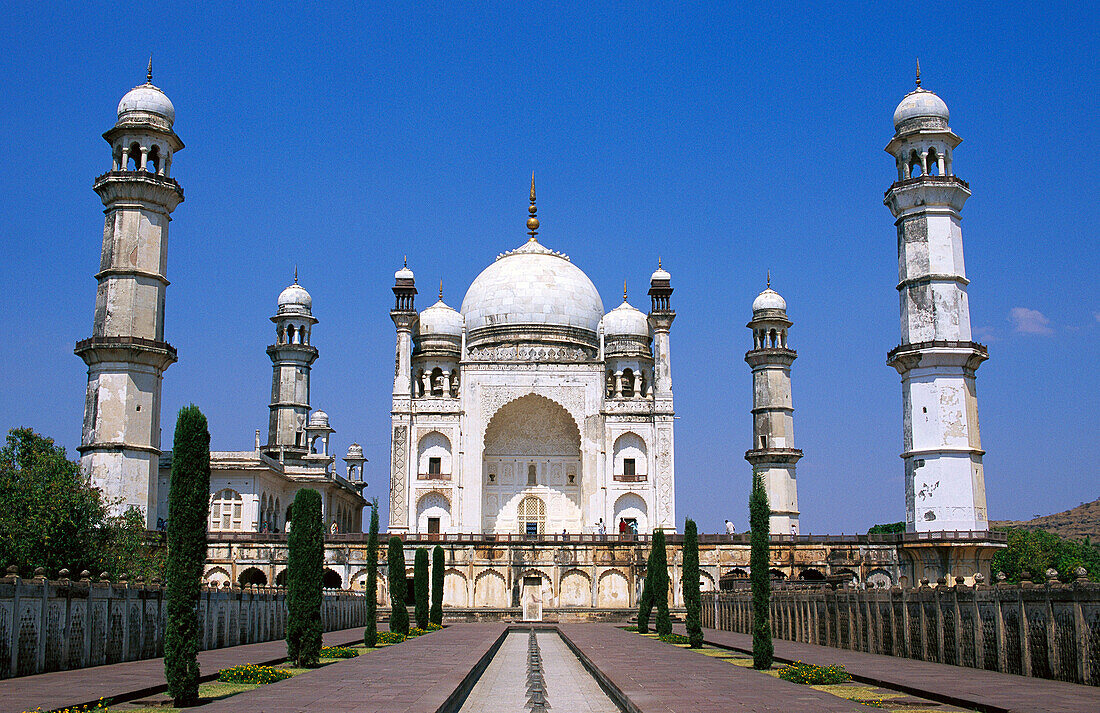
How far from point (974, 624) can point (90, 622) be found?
12.7m

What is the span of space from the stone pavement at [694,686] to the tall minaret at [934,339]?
15.7 m

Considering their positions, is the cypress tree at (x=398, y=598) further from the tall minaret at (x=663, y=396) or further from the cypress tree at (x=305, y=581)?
the tall minaret at (x=663, y=396)

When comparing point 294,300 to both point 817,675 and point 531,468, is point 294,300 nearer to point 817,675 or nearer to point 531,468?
point 531,468

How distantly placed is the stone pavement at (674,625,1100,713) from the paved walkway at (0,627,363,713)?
332 inches

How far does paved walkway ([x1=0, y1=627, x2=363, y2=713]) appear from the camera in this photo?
1037 centimetres

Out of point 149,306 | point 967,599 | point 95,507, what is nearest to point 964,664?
point 967,599

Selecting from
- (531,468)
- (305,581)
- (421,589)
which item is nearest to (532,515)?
(531,468)

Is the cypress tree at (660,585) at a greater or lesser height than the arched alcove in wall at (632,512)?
lesser

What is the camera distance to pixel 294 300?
4856cm

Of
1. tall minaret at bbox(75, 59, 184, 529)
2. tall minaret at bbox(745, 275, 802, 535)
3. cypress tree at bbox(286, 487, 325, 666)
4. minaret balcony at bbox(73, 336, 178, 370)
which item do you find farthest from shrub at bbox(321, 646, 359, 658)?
tall minaret at bbox(745, 275, 802, 535)

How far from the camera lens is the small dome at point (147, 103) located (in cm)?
3362

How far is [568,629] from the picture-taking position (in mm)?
28453

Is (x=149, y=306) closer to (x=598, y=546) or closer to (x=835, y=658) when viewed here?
(x=598, y=546)

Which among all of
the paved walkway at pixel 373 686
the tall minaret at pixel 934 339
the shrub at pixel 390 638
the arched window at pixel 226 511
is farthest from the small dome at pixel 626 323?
the paved walkway at pixel 373 686
